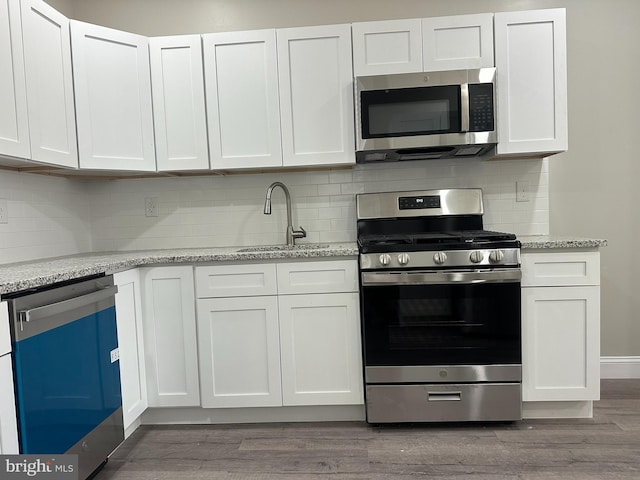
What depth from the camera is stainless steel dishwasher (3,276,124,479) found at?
1378 millimetres

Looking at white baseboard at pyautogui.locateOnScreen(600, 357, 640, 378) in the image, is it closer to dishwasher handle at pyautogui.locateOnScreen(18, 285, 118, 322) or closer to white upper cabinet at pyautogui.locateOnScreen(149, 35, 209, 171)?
white upper cabinet at pyautogui.locateOnScreen(149, 35, 209, 171)

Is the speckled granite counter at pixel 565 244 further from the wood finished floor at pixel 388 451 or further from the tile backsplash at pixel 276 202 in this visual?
the wood finished floor at pixel 388 451

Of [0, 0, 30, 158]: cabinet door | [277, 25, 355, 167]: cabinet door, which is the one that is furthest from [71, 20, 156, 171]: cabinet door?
[277, 25, 355, 167]: cabinet door

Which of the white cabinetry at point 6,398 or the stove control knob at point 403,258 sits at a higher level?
the stove control knob at point 403,258

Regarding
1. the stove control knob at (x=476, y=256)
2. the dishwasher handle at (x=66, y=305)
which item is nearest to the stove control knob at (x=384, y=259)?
the stove control knob at (x=476, y=256)

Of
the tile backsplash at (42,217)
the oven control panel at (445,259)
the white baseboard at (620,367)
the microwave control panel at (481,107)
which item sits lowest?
the white baseboard at (620,367)

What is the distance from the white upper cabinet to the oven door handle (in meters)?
1.25

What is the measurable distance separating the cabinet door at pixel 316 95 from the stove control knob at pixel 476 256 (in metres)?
0.84

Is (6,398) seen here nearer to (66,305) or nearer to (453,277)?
(66,305)

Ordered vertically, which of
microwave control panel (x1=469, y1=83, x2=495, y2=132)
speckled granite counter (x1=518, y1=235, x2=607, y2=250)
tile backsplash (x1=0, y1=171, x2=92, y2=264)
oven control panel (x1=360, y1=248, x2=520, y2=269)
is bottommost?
oven control panel (x1=360, y1=248, x2=520, y2=269)

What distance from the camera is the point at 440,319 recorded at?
82.8 inches

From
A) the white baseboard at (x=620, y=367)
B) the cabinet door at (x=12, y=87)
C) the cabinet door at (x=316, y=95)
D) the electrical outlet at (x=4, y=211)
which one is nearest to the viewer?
the cabinet door at (x=12, y=87)

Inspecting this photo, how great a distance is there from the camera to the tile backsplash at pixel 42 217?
2.16 m

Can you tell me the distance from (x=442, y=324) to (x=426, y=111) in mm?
1124
